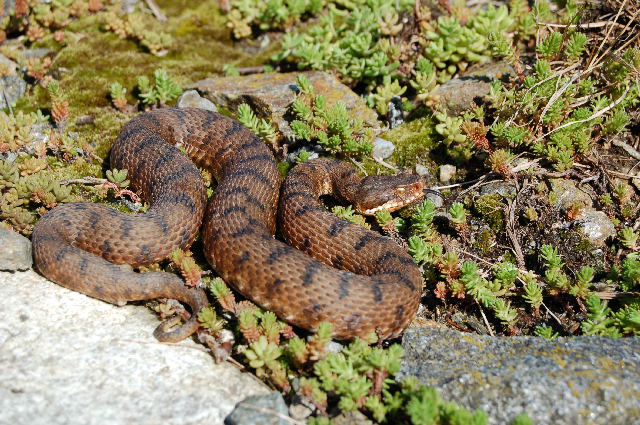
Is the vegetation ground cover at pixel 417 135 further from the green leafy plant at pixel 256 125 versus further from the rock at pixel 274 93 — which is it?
the rock at pixel 274 93

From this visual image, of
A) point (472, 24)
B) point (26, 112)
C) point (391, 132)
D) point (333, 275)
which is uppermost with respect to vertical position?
point (472, 24)

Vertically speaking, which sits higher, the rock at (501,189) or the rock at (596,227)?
the rock at (501,189)

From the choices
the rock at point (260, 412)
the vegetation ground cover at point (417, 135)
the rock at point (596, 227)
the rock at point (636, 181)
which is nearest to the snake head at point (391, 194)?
the vegetation ground cover at point (417, 135)

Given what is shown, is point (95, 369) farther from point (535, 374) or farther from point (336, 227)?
point (535, 374)

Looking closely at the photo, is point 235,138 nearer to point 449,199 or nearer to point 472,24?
point 449,199

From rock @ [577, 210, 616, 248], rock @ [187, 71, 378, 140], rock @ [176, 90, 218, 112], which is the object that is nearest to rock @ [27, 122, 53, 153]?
rock @ [176, 90, 218, 112]

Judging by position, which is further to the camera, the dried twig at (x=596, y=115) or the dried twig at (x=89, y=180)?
the dried twig at (x=89, y=180)

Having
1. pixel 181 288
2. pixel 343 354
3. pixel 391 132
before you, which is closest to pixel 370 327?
pixel 343 354
